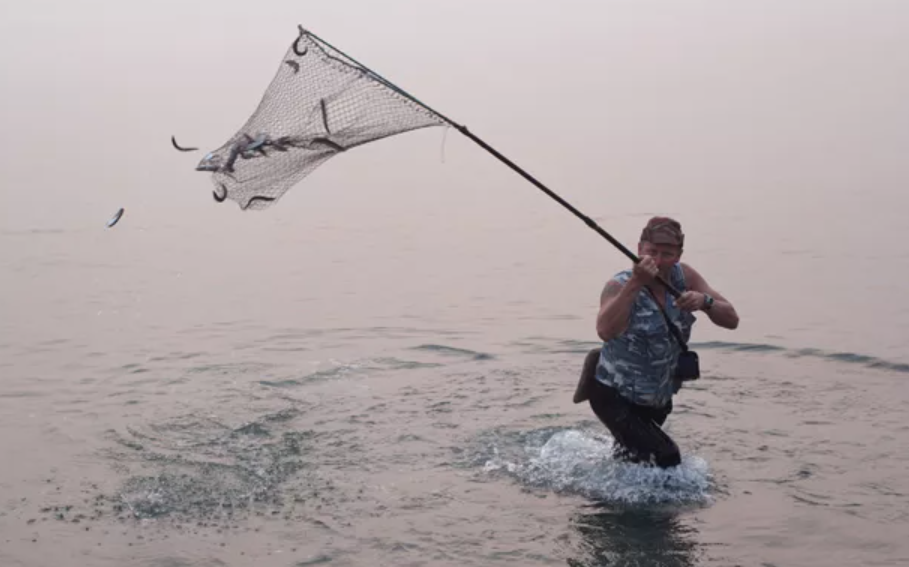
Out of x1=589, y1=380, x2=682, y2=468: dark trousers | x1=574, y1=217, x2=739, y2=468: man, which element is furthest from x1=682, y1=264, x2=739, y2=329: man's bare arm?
x1=589, y1=380, x2=682, y2=468: dark trousers

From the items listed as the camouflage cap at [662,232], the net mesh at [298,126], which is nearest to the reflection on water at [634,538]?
the camouflage cap at [662,232]

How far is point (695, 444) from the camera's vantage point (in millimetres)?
7539

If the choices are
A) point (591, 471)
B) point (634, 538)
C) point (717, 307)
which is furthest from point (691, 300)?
point (591, 471)

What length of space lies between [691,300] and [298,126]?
Answer: 89.4 inches

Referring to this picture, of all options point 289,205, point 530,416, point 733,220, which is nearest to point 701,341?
point 530,416

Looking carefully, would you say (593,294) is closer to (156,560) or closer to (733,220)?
(733,220)

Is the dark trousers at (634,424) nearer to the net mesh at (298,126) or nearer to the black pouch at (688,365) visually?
the black pouch at (688,365)

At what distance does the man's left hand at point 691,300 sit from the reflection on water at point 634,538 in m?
1.08

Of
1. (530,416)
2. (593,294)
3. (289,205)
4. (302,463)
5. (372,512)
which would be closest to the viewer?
(372,512)

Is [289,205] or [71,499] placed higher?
[289,205]

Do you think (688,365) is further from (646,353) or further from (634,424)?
(634,424)

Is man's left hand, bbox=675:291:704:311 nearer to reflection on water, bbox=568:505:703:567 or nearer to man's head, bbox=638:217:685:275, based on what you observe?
man's head, bbox=638:217:685:275

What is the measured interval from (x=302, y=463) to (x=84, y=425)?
1.98m

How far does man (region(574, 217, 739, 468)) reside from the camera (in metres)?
5.91
